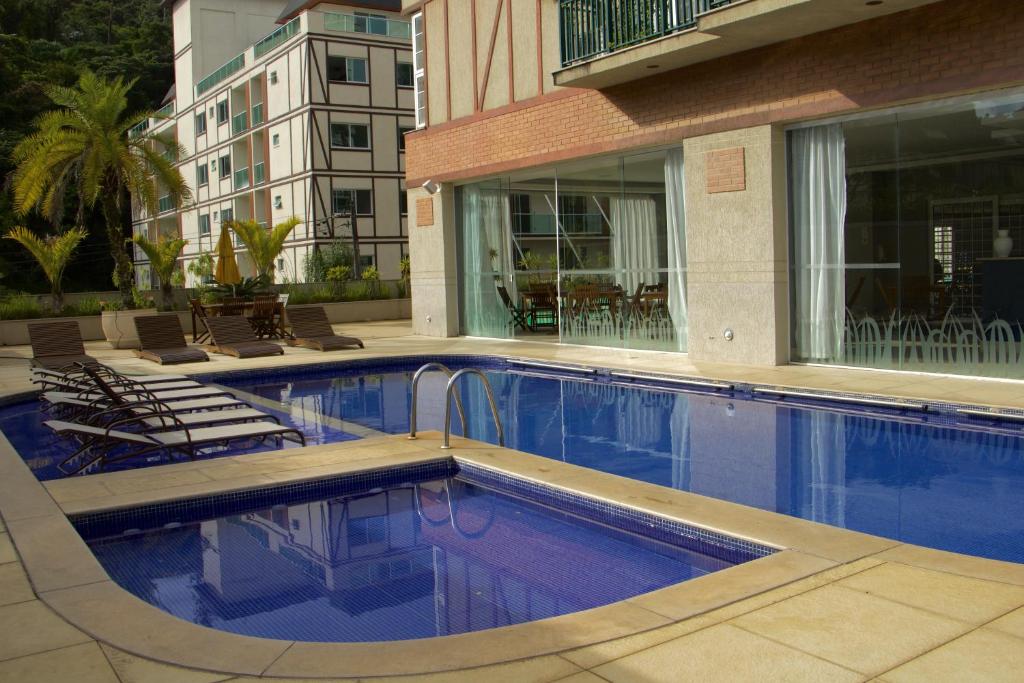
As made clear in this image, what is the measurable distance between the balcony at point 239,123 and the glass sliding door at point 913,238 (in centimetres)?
3390

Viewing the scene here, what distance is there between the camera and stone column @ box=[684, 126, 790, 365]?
1259 cm

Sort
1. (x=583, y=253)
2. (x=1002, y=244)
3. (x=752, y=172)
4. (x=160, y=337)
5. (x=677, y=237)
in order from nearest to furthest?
(x=1002, y=244) → (x=752, y=172) → (x=677, y=237) → (x=583, y=253) → (x=160, y=337)

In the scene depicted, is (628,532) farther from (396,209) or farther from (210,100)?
(210,100)

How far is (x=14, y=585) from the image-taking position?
186 inches

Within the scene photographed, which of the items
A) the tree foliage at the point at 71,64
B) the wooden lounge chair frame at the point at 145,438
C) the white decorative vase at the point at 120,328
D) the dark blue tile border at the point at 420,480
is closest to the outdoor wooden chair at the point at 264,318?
the white decorative vase at the point at 120,328

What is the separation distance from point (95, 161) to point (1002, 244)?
1856 cm

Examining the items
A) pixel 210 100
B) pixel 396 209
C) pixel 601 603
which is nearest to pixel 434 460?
pixel 601 603

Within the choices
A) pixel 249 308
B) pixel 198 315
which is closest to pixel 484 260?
pixel 249 308

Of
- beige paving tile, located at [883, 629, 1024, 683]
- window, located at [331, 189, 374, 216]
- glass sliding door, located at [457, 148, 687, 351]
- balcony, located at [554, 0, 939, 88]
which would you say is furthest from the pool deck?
window, located at [331, 189, 374, 216]

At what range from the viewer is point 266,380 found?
48.9 ft

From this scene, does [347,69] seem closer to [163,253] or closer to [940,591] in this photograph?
[163,253]

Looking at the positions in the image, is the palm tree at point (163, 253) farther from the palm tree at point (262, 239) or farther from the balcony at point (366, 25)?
the balcony at point (366, 25)

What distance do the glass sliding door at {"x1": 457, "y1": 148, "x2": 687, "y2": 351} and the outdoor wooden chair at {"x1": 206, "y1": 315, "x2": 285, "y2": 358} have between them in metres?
4.34

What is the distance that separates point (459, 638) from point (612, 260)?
12.0 meters
